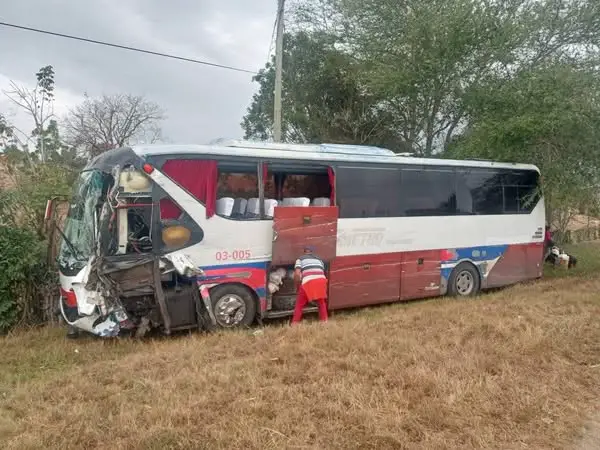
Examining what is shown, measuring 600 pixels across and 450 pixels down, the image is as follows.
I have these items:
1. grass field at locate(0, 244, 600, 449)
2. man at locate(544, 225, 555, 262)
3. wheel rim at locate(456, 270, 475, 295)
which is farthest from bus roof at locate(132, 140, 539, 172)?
man at locate(544, 225, 555, 262)

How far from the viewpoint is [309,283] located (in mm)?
7355

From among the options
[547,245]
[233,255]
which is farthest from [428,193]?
[547,245]

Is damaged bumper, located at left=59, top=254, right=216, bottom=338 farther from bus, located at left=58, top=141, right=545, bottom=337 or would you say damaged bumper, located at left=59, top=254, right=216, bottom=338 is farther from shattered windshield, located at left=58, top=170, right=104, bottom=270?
shattered windshield, located at left=58, top=170, right=104, bottom=270

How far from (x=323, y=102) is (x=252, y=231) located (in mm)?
12300

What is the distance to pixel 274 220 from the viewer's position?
7668mm

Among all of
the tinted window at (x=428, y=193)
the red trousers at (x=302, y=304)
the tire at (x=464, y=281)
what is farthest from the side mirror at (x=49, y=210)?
the tire at (x=464, y=281)

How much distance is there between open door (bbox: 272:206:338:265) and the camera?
25.2 ft

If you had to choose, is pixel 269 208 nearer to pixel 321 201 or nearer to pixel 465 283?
pixel 321 201

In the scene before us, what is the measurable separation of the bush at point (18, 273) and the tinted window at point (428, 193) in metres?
5.97

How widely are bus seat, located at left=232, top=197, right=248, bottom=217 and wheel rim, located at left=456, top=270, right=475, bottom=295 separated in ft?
16.1

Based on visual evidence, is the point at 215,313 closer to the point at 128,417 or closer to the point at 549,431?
the point at 128,417

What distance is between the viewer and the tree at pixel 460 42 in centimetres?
1297

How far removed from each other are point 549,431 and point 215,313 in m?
4.61

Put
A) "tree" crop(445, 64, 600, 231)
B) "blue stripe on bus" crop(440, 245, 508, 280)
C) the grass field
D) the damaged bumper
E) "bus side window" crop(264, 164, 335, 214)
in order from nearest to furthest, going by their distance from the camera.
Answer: the grass field < the damaged bumper < "bus side window" crop(264, 164, 335, 214) < "blue stripe on bus" crop(440, 245, 508, 280) < "tree" crop(445, 64, 600, 231)
